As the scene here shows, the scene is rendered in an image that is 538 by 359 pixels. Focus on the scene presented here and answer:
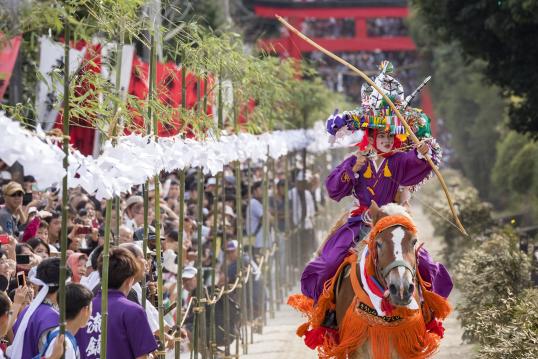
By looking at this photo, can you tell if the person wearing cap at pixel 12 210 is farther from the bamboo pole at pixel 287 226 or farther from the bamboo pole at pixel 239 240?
the bamboo pole at pixel 287 226

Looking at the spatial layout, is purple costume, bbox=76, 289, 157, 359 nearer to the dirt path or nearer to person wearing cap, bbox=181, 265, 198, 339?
person wearing cap, bbox=181, 265, 198, 339

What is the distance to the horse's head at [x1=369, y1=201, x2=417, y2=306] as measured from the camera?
31.1 feet

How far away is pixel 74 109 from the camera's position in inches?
341

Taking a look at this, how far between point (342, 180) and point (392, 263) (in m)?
1.94

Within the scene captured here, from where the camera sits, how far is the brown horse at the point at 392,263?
9477 mm

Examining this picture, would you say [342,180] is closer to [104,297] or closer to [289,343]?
[104,297]

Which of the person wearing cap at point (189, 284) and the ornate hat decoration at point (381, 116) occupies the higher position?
the ornate hat decoration at point (381, 116)

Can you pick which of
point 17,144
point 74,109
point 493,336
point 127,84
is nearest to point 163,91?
point 74,109

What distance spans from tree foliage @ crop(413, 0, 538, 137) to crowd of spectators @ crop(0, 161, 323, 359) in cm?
400

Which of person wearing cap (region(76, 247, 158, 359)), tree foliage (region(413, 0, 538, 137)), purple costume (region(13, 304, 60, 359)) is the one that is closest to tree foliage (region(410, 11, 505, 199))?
tree foliage (region(413, 0, 538, 137))

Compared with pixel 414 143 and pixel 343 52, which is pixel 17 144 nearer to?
pixel 414 143

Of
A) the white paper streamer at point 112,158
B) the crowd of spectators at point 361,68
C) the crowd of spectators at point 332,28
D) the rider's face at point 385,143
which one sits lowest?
the white paper streamer at point 112,158

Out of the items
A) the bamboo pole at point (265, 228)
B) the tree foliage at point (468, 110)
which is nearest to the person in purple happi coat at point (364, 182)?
the bamboo pole at point (265, 228)

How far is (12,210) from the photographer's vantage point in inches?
517
